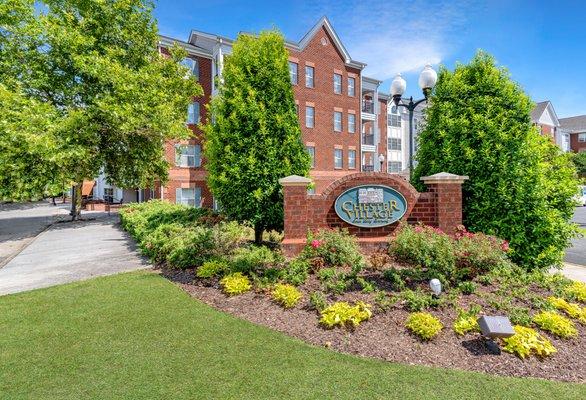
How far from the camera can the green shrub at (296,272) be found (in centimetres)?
627

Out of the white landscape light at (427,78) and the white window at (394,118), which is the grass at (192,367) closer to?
the white landscape light at (427,78)

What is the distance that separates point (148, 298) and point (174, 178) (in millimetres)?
20282

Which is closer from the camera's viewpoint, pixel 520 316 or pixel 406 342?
pixel 406 342

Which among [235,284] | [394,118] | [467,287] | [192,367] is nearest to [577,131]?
[394,118]

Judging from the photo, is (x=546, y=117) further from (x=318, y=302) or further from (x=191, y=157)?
(x=318, y=302)

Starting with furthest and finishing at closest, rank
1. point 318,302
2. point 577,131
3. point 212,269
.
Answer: point 577,131, point 212,269, point 318,302

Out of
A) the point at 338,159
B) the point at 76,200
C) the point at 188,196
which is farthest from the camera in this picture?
the point at 338,159

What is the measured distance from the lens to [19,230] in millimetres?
18234

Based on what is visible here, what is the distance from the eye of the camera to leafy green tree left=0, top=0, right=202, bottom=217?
15.6 m

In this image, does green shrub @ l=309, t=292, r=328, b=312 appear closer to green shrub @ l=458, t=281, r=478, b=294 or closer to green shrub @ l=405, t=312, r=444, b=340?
green shrub @ l=405, t=312, r=444, b=340

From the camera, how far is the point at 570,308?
537 centimetres

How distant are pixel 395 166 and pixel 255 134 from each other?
38305mm

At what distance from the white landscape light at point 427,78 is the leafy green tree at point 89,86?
12201 millimetres

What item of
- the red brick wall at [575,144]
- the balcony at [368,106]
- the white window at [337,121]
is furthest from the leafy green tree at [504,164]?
the red brick wall at [575,144]
